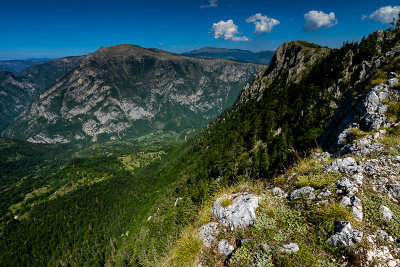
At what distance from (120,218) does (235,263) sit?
175m

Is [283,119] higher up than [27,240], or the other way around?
[283,119]

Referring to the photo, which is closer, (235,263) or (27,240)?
(235,263)

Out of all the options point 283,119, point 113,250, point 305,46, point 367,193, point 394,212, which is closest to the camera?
point 394,212

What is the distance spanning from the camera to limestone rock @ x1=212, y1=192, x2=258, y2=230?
746 cm

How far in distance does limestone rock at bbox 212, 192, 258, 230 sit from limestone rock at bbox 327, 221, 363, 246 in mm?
2717

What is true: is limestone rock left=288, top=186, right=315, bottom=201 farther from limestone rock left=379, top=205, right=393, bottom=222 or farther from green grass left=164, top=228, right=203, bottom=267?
green grass left=164, top=228, right=203, bottom=267

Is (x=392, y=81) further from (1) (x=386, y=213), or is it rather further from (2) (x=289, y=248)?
(2) (x=289, y=248)

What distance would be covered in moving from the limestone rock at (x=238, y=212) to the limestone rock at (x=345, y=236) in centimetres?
272

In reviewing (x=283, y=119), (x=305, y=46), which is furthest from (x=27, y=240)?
(x=305, y=46)

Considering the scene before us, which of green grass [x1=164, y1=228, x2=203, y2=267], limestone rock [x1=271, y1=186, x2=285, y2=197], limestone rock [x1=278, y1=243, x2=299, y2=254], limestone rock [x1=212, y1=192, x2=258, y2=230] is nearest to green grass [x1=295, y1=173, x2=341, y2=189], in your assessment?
limestone rock [x1=271, y1=186, x2=285, y2=197]

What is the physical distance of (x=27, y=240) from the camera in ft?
467

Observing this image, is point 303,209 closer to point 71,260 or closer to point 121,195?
point 71,260

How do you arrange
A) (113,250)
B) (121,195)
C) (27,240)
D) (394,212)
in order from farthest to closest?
(121,195)
(27,240)
(113,250)
(394,212)

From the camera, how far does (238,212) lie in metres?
7.62
